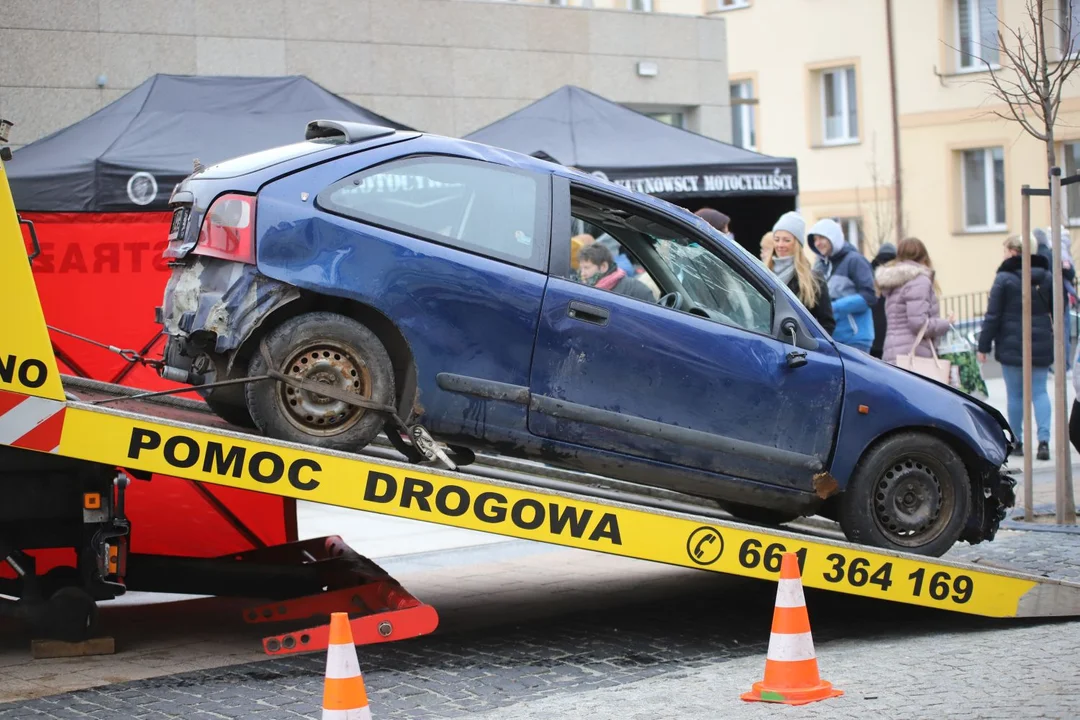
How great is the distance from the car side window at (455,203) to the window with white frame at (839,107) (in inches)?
1121

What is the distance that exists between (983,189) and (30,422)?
93.3ft

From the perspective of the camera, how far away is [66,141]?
12.2m

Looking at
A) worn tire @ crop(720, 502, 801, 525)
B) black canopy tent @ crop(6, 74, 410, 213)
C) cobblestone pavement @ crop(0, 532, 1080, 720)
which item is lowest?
cobblestone pavement @ crop(0, 532, 1080, 720)

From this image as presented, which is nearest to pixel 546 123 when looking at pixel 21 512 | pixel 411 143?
pixel 411 143

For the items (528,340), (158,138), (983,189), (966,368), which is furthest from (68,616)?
(983,189)

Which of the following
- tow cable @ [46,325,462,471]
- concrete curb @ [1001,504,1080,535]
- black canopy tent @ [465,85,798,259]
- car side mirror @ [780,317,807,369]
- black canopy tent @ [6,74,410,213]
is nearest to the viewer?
tow cable @ [46,325,462,471]

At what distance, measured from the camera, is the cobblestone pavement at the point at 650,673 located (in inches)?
223

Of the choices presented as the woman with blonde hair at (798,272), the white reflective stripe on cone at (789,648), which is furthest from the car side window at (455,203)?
the woman with blonde hair at (798,272)

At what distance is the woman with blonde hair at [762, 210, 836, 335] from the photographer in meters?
9.55

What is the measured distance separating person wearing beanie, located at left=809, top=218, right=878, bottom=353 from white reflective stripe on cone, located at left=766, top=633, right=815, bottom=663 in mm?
5306

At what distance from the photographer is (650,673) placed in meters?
6.43

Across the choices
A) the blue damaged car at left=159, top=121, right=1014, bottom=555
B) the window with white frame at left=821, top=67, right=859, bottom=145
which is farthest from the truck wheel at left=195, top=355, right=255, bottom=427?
the window with white frame at left=821, top=67, right=859, bottom=145

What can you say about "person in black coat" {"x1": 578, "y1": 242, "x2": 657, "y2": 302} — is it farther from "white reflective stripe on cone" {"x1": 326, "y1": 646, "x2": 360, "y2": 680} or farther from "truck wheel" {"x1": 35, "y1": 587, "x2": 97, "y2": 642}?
"white reflective stripe on cone" {"x1": 326, "y1": 646, "x2": 360, "y2": 680}

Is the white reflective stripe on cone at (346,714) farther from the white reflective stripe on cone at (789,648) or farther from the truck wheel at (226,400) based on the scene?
the truck wheel at (226,400)
